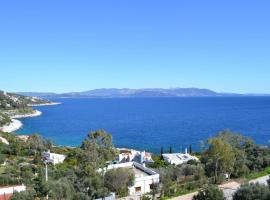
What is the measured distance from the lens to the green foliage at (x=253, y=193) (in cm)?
1480

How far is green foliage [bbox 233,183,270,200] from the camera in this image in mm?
14800

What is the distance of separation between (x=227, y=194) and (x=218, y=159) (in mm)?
4985

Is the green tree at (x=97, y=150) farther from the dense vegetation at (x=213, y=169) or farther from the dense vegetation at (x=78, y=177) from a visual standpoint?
the dense vegetation at (x=213, y=169)

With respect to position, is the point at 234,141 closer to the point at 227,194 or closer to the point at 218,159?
the point at 218,159

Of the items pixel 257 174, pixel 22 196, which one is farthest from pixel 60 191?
pixel 257 174

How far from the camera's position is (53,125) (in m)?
94.8

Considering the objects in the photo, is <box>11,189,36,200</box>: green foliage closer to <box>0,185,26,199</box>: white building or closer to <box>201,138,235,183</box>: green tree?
<box>0,185,26,199</box>: white building

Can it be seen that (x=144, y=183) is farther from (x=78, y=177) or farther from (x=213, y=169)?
(x=213, y=169)

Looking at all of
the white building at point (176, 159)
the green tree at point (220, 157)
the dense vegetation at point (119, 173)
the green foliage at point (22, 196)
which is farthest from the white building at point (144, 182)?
the green foliage at point (22, 196)

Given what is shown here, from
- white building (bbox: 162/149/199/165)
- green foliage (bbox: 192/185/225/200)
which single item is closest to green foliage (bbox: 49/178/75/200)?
green foliage (bbox: 192/185/225/200)

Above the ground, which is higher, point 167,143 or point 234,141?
point 234,141

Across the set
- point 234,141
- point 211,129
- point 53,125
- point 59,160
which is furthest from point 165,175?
point 53,125

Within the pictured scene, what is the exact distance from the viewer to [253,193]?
15.1 m

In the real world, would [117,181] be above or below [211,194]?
below
